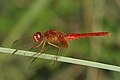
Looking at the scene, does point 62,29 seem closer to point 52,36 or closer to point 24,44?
point 52,36

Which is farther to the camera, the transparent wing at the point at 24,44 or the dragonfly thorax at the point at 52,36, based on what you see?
the dragonfly thorax at the point at 52,36

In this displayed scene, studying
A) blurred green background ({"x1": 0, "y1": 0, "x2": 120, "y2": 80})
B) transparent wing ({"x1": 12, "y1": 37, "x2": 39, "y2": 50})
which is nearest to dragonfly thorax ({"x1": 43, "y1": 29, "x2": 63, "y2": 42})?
transparent wing ({"x1": 12, "y1": 37, "x2": 39, "y2": 50})

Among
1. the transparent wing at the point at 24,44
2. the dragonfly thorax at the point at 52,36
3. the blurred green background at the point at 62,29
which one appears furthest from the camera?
the blurred green background at the point at 62,29

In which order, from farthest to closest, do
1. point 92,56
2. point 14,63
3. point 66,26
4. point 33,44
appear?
point 66,26 → point 14,63 → point 92,56 → point 33,44

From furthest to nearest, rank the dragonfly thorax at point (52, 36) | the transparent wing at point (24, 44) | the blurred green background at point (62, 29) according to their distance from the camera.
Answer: the blurred green background at point (62, 29), the dragonfly thorax at point (52, 36), the transparent wing at point (24, 44)

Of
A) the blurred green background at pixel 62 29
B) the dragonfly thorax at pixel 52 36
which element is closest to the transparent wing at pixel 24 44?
the dragonfly thorax at pixel 52 36

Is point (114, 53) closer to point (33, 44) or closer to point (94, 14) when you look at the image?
point (94, 14)

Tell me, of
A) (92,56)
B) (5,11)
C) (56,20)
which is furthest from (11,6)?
(92,56)

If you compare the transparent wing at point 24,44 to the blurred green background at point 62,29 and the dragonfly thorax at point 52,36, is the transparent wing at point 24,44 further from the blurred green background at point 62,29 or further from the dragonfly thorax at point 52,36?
the blurred green background at point 62,29

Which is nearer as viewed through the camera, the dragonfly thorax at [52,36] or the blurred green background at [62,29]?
the dragonfly thorax at [52,36]
